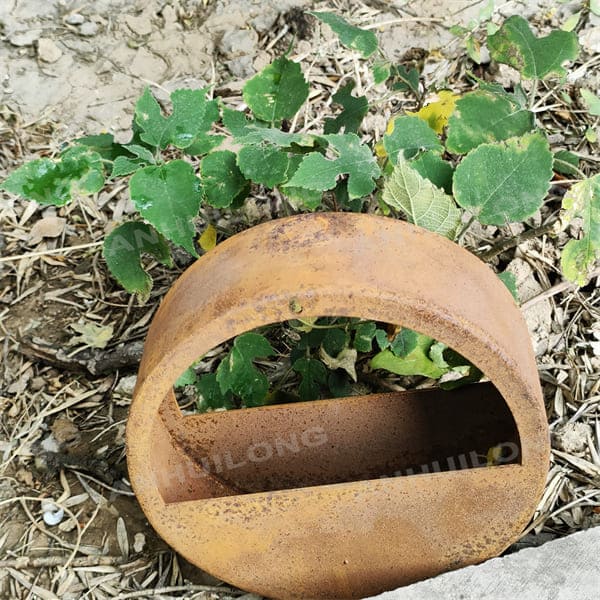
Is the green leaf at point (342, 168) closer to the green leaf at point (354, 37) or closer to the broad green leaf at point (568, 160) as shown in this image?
the green leaf at point (354, 37)

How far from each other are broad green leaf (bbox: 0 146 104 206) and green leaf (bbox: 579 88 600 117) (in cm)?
144

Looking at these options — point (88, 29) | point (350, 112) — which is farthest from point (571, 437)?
point (88, 29)

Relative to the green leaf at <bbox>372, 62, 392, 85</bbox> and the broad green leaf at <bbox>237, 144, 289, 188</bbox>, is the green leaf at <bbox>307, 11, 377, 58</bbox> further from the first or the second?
the broad green leaf at <bbox>237, 144, 289, 188</bbox>

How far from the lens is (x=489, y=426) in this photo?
1.88 meters

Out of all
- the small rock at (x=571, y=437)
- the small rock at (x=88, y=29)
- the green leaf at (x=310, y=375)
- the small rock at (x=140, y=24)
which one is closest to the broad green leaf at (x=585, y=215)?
the small rock at (x=571, y=437)

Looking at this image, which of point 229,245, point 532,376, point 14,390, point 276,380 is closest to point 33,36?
point 14,390

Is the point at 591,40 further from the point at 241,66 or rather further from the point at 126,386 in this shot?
the point at 126,386

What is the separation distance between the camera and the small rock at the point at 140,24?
301 centimetres

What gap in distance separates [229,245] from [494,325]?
50 centimetres

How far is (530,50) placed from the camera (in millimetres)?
1875

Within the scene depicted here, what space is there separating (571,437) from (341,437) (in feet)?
1.94

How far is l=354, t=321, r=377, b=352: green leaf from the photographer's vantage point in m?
2.00

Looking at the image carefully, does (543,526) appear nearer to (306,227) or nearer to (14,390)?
(306,227)

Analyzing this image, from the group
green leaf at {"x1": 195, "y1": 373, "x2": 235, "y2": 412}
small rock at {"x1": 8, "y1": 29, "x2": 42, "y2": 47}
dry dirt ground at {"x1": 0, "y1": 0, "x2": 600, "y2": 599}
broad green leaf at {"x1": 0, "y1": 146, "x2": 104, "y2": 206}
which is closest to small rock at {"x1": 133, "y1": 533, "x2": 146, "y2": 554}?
dry dirt ground at {"x1": 0, "y1": 0, "x2": 600, "y2": 599}
